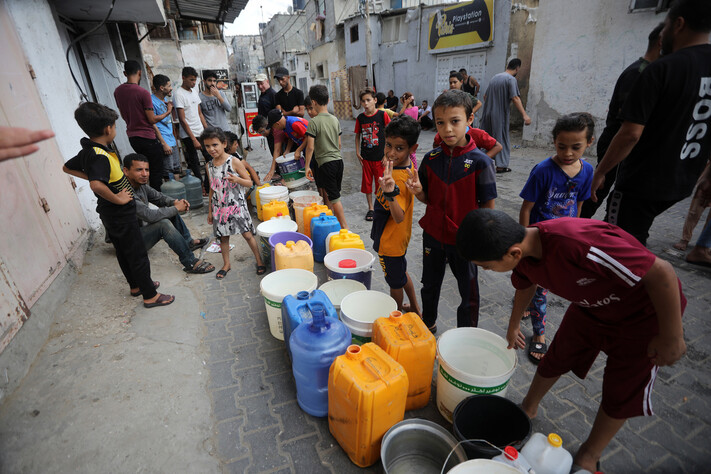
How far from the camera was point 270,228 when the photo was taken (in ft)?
13.1

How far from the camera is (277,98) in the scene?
264 inches

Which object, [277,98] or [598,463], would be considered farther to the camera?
[277,98]

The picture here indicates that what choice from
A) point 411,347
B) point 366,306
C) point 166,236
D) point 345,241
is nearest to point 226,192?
point 166,236

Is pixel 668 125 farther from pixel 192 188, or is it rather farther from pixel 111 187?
pixel 192 188

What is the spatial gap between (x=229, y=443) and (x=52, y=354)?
6.18 feet

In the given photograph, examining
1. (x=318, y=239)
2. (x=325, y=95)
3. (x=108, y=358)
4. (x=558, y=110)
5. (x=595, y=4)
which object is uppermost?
(x=595, y=4)

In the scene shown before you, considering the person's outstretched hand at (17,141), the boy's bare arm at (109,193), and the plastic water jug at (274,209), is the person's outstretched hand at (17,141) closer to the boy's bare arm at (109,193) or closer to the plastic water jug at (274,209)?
the boy's bare arm at (109,193)

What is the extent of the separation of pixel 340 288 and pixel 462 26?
13.6 meters

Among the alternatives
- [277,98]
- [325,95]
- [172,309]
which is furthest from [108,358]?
[277,98]

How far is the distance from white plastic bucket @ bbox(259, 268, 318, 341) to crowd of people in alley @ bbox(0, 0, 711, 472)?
28.1 inches

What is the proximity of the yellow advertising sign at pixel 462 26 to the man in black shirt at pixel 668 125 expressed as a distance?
11.6 meters

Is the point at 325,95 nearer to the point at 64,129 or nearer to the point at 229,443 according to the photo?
the point at 64,129

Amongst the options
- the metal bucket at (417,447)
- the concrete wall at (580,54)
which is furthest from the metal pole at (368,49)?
the metal bucket at (417,447)

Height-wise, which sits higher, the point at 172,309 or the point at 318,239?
the point at 318,239
